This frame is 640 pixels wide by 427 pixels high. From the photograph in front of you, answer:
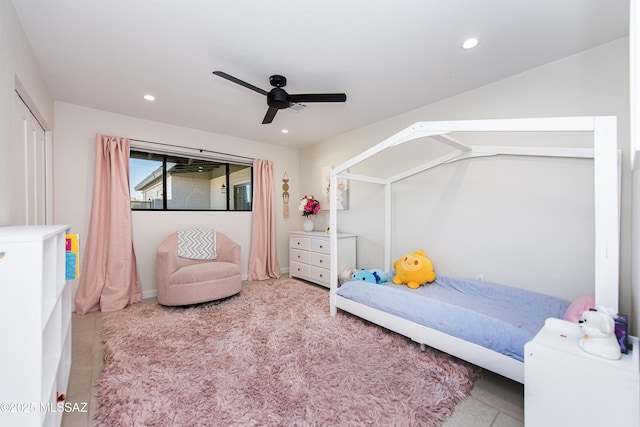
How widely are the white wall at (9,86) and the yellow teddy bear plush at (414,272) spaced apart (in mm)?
3081

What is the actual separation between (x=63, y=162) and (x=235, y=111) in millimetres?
2052

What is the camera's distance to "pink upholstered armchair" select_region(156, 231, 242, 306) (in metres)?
2.96

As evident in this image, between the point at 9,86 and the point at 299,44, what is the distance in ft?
6.12

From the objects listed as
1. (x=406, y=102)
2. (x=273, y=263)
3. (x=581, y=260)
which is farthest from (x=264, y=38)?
(x=273, y=263)

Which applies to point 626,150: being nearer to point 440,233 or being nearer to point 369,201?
point 440,233

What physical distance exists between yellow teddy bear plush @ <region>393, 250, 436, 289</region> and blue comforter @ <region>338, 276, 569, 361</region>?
2.8 inches

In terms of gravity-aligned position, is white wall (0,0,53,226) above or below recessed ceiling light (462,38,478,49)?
below

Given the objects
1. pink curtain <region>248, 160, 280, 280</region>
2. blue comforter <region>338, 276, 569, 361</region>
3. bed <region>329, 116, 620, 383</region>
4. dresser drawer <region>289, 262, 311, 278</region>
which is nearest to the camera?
bed <region>329, 116, 620, 383</region>

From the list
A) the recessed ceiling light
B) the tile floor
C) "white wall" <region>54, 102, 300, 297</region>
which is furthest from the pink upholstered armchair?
the recessed ceiling light

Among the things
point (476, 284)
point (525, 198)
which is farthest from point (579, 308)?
point (525, 198)

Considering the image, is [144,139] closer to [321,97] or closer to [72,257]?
[72,257]

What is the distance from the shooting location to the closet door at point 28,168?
181 centimetres

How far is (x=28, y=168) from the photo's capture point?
212 centimetres

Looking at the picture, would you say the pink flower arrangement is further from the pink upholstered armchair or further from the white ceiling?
the white ceiling
